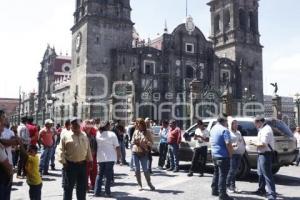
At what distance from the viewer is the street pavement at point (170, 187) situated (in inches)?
361

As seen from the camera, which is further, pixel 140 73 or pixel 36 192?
pixel 140 73

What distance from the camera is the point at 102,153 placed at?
30.3 feet

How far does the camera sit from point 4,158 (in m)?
5.80

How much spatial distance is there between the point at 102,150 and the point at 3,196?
3.47 m

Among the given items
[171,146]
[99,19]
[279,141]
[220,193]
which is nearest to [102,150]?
[220,193]

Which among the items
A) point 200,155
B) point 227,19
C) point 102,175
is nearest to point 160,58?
point 227,19

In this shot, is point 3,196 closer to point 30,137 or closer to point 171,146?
point 30,137

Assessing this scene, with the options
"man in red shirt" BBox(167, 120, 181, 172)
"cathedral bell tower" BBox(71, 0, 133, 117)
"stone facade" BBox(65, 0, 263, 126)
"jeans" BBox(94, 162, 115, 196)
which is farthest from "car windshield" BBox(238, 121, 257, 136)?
"cathedral bell tower" BBox(71, 0, 133, 117)

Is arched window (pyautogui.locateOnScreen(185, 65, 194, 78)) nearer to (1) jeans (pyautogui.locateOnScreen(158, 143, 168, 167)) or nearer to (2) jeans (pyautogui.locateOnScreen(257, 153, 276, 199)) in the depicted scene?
(1) jeans (pyautogui.locateOnScreen(158, 143, 168, 167))

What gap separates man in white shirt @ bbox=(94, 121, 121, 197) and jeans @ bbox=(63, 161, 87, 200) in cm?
158

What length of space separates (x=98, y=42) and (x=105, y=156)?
1485 inches

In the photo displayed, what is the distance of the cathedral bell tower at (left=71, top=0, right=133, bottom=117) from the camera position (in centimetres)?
4466

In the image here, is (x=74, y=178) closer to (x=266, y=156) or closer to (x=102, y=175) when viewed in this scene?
(x=102, y=175)

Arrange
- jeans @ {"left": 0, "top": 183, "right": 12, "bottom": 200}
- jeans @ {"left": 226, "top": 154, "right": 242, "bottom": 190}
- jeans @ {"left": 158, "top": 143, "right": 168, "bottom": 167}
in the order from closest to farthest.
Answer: jeans @ {"left": 0, "top": 183, "right": 12, "bottom": 200}, jeans @ {"left": 226, "top": 154, "right": 242, "bottom": 190}, jeans @ {"left": 158, "top": 143, "right": 168, "bottom": 167}
